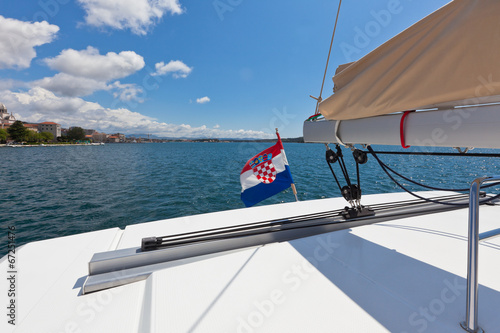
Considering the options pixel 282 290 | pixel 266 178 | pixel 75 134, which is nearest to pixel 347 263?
pixel 282 290

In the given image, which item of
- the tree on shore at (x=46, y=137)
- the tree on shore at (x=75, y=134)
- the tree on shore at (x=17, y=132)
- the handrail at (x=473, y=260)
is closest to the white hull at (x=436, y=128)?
the handrail at (x=473, y=260)

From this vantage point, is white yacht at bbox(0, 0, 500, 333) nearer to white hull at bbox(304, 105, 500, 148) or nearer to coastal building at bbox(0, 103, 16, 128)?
white hull at bbox(304, 105, 500, 148)

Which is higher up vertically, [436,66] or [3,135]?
[3,135]

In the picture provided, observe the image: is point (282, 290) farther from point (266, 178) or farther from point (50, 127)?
point (50, 127)

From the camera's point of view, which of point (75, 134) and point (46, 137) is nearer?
point (46, 137)

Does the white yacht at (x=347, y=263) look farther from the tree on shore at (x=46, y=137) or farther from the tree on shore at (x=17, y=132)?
the tree on shore at (x=46, y=137)

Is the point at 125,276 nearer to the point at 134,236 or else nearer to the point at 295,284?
the point at 134,236

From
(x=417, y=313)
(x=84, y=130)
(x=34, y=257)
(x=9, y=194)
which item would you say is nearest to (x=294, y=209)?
(x=417, y=313)

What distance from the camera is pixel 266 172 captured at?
10.8ft

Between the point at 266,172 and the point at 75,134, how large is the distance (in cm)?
9561

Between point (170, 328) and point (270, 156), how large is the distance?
2.64 m

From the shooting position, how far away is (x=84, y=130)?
82.6m

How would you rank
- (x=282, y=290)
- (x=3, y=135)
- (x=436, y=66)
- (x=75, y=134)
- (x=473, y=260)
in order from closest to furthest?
1. (x=473, y=260)
2. (x=436, y=66)
3. (x=282, y=290)
4. (x=3, y=135)
5. (x=75, y=134)

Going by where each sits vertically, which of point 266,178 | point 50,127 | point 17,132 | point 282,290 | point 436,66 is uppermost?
point 50,127
